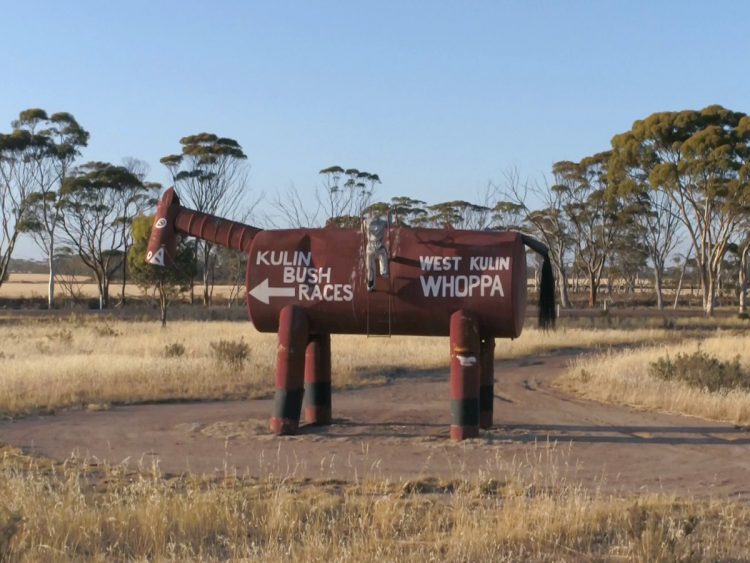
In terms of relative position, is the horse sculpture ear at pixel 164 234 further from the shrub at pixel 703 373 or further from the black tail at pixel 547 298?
the shrub at pixel 703 373

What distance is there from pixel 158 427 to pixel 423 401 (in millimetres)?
5061

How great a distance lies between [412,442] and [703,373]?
23.6 ft

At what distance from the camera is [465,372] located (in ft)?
38.2

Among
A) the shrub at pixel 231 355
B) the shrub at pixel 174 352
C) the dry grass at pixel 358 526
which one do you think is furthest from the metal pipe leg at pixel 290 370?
→ the shrub at pixel 174 352

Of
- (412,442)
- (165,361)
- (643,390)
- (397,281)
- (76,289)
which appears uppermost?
(76,289)

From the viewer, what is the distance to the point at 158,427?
42.9 ft

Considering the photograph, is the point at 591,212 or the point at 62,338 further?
the point at 591,212

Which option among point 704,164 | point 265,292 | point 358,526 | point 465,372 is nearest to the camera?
point 358,526

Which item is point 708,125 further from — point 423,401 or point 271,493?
point 271,493

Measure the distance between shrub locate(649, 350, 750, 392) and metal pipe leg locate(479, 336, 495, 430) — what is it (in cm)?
489

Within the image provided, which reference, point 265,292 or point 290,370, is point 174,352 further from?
point 290,370

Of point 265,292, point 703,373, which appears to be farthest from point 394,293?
point 703,373

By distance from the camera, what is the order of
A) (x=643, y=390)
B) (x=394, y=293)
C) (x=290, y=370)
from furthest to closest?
(x=643, y=390)
(x=290, y=370)
(x=394, y=293)

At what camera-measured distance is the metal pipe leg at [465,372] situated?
11609mm
